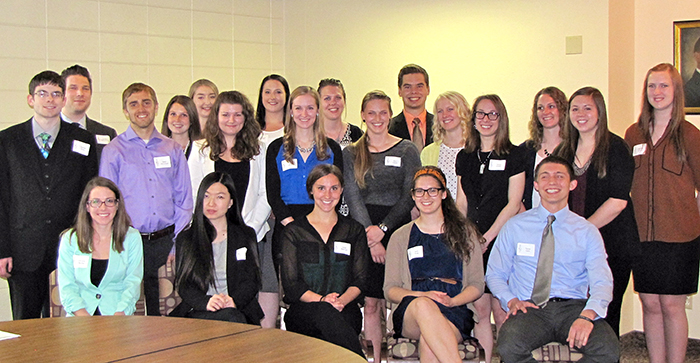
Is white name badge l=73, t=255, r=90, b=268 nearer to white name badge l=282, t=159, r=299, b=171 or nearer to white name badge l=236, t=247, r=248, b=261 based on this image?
white name badge l=236, t=247, r=248, b=261

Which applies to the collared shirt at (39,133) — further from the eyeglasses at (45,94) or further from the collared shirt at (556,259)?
the collared shirt at (556,259)

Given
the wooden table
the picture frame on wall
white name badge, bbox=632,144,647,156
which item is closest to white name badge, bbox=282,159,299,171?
the wooden table

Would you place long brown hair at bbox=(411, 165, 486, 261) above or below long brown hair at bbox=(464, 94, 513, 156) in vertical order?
below

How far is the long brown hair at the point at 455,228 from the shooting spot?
3672 millimetres

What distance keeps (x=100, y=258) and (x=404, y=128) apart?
2256 mm

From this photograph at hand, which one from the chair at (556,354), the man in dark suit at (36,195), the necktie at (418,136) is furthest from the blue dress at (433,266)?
the man in dark suit at (36,195)

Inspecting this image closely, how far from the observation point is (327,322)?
352 centimetres

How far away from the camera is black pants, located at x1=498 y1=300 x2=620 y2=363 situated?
324 centimetres

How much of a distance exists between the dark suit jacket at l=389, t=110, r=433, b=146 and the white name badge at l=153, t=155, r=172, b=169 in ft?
5.42

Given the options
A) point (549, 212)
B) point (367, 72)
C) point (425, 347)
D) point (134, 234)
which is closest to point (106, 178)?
point (134, 234)

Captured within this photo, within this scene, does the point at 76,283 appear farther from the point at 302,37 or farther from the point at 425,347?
the point at 302,37

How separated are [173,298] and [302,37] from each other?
12.3ft

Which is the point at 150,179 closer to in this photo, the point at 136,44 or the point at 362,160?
the point at 362,160

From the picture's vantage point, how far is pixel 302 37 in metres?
6.90
